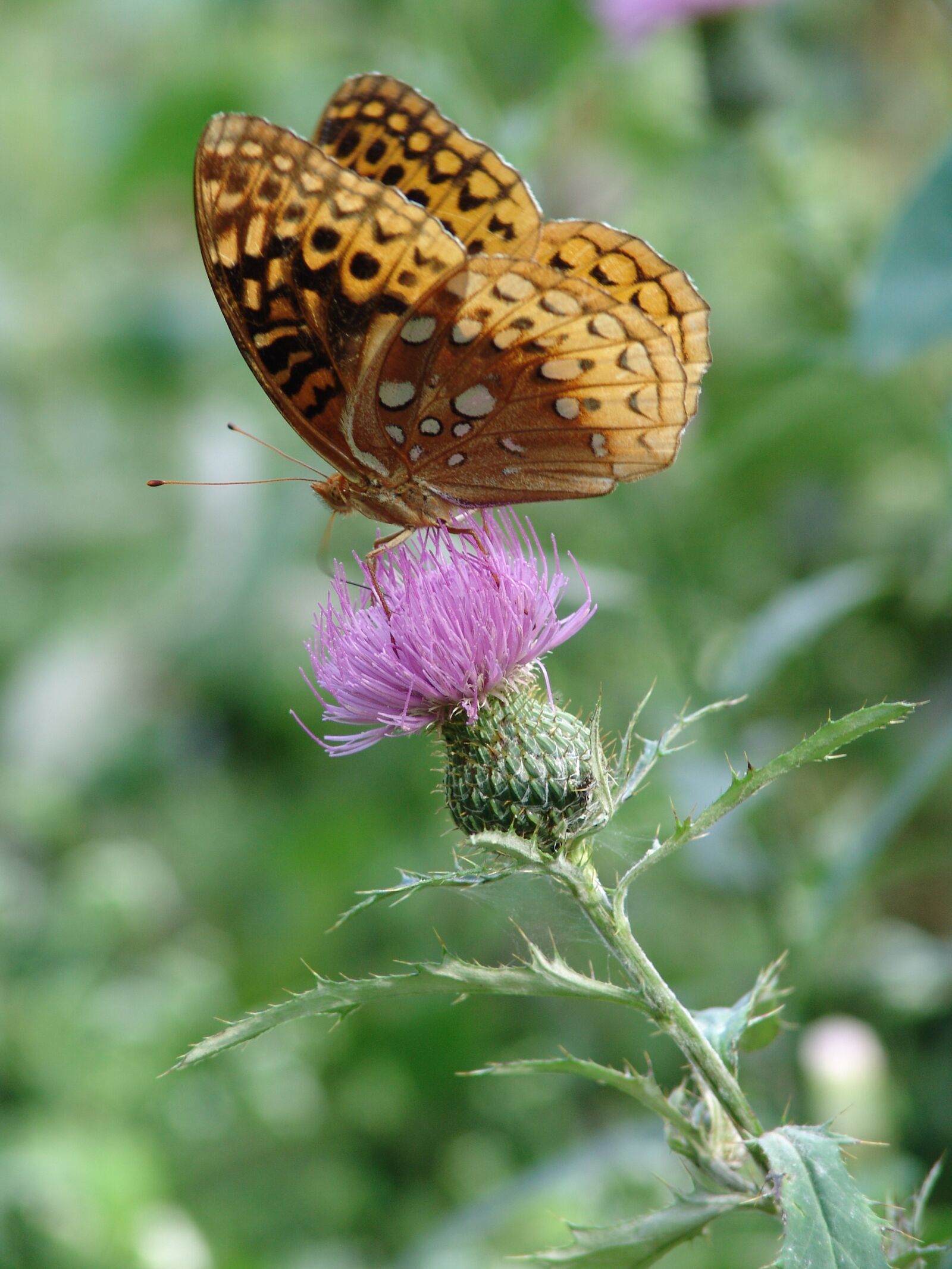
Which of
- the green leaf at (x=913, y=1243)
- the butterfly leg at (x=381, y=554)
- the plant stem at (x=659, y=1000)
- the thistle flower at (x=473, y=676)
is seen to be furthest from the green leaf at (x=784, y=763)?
the butterfly leg at (x=381, y=554)

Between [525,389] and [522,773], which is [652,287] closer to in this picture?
[525,389]

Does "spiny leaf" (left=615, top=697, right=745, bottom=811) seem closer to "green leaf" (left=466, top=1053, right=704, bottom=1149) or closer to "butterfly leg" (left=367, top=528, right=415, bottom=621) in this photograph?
"green leaf" (left=466, top=1053, right=704, bottom=1149)

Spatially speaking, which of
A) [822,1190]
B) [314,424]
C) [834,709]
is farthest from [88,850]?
[822,1190]

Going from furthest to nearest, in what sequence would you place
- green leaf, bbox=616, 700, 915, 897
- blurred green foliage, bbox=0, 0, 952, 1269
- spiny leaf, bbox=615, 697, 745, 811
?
blurred green foliage, bbox=0, 0, 952, 1269, spiny leaf, bbox=615, 697, 745, 811, green leaf, bbox=616, 700, 915, 897

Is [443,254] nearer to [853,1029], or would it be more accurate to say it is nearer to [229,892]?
[853,1029]

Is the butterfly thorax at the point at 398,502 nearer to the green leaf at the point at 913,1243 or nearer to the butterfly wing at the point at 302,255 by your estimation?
the butterfly wing at the point at 302,255

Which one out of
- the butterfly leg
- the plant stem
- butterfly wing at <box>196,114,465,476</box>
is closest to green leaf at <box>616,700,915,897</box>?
the plant stem

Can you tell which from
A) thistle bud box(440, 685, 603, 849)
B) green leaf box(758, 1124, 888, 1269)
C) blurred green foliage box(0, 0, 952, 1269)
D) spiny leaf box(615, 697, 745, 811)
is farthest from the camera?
blurred green foliage box(0, 0, 952, 1269)

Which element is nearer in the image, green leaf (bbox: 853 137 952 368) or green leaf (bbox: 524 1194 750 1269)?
green leaf (bbox: 524 1194 750 1269)
